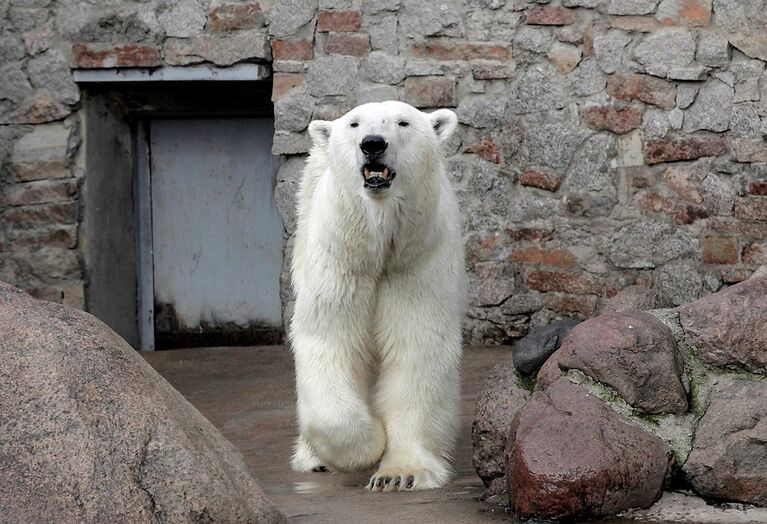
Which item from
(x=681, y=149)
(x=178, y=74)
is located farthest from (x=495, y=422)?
(x=178, y=74)

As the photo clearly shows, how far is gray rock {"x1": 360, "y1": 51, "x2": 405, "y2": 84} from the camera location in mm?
6855

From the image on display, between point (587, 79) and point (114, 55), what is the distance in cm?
275

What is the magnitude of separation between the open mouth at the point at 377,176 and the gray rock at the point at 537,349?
716 millimetres

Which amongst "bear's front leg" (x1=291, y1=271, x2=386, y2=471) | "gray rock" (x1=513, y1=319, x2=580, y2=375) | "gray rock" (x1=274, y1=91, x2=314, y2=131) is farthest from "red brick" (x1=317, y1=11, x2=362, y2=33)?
"gray rock" (x1=513, y1=319, x2=580, y2=375)

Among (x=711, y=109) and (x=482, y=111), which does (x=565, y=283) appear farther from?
(x=711, y=109)

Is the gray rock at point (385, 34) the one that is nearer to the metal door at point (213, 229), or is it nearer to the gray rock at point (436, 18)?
the gray rock at point (436, 18)

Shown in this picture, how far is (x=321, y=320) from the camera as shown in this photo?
4.46 m

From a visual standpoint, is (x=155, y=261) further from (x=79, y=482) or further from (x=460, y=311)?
(x=79, y=482)

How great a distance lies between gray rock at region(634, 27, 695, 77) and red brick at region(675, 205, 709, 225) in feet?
2.38

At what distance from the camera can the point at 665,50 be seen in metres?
6.55

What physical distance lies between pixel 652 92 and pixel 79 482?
4.57 m

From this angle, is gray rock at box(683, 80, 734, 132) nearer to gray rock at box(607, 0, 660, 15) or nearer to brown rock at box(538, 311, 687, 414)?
gray rock at box(607, 0, 660, 15)

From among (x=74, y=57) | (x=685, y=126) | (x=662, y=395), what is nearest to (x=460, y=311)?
(x=662, y=395)

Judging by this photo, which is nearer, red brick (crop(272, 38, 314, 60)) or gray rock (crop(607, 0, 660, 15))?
gray rock (crop(607, 0, 660, 15))
